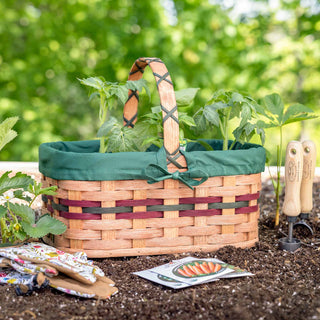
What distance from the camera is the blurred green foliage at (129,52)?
11.7ft

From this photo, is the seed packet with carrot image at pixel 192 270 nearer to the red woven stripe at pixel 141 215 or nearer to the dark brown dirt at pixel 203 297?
the dark brown dirt at pixel 203 297

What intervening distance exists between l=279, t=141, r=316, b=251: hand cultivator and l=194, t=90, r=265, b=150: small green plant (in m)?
0.13

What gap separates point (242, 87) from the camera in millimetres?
3564

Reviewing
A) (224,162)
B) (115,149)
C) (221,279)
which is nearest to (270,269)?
(221,279)

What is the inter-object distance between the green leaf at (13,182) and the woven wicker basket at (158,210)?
0.31 feet

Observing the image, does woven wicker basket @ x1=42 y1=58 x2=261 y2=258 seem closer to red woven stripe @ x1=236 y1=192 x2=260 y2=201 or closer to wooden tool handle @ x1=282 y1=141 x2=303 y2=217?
red woven stripe @ x1=236 y1=192 x2=260 y2=201

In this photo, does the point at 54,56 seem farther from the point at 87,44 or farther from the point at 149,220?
the point at 149,220

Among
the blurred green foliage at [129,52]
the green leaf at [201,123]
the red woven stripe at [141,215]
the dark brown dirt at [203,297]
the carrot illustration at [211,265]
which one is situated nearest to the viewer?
the dark brown dirt at [203,297]

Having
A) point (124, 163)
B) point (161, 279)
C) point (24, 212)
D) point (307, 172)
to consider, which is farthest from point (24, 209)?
point (307, 172)

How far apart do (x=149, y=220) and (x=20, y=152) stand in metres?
2.56

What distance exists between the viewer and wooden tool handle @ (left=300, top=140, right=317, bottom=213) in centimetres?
156

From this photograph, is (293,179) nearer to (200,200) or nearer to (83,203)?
(200,200)

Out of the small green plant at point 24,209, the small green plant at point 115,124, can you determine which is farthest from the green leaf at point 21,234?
the small green plant at point 115,124

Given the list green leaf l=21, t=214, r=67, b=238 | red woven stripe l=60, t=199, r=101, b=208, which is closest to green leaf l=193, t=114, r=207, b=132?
red woven stripe l=60, t=199, r=101, b=208
